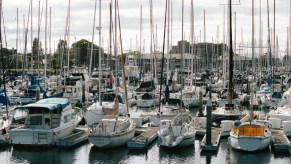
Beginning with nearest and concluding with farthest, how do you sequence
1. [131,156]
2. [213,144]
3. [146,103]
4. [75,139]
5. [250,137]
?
[250,137]
[131,156]
[213,144]
[75,139]
[146,103]

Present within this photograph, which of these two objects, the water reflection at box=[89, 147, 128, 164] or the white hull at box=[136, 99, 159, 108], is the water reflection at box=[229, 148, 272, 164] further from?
the white hull at box=[136, 99, 159, 108]

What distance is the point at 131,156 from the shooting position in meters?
33.4

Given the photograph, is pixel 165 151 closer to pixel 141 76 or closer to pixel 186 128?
pixel 186 128

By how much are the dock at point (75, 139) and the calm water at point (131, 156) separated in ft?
1.55

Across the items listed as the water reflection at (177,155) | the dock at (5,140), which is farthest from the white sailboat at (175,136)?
the dock at (5,140)

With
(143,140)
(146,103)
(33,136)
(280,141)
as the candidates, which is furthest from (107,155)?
(146,103)

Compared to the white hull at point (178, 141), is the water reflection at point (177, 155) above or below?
below

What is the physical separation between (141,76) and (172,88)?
20.3 m

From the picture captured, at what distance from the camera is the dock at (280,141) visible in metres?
33.7

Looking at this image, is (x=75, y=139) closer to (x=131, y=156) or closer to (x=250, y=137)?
(x=131, y=156)

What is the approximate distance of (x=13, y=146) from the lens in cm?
3581

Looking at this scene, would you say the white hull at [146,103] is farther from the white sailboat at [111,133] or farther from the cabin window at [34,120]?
the cabin window at [34,120]

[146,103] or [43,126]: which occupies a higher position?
[146,103]

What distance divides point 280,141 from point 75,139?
14.4 meters
